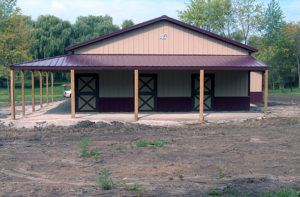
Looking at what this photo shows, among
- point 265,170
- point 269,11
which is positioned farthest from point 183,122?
point 269,11

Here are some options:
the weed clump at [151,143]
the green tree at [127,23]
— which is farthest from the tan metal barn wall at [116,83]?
the green tree at [127,23]

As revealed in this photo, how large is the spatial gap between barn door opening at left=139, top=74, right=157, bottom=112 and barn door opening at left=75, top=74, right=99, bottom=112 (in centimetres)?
245

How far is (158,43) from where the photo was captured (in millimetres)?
18016

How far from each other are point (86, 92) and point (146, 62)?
409 cm

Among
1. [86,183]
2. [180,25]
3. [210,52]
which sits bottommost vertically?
[86,183]

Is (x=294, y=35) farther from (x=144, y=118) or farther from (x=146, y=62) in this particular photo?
(x=144, y=118)

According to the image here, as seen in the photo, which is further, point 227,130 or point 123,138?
point 227,130

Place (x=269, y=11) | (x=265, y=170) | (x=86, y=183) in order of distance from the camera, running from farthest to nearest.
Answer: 1. (x=269, y=11)
2. (x=265, y=170)
3. (x=86, y=183)

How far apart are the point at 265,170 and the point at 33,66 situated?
1174 cm

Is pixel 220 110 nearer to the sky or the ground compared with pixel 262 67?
nearer to the ground

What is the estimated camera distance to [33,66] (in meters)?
15.3

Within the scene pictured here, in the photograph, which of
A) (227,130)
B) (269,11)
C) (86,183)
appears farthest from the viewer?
(269,11)

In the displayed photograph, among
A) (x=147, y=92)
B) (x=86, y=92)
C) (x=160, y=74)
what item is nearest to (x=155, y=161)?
(x=147, y=92)

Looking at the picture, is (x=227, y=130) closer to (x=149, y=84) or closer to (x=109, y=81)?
(x=149, y=84)
